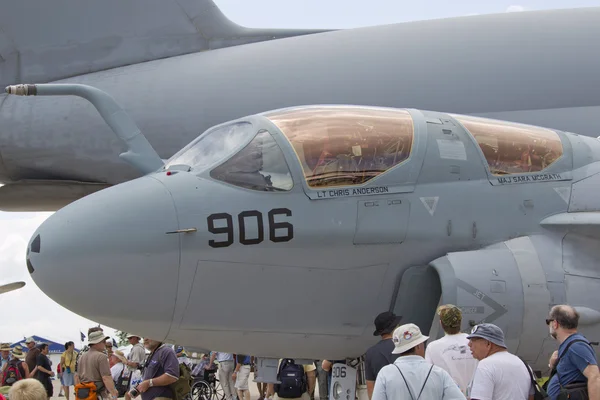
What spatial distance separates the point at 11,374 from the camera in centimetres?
1423

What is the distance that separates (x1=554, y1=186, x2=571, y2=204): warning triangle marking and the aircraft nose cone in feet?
10.1

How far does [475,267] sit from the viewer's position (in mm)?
5996

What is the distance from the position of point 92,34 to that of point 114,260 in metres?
9.08

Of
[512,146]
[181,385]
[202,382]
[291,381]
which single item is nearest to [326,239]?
[512,146]

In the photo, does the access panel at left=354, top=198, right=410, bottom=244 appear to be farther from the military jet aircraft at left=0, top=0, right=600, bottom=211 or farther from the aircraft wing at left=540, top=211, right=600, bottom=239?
the military jet aircraft at left=0, top=0, right=600, bottom=211

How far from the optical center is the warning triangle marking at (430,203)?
632 centimetres

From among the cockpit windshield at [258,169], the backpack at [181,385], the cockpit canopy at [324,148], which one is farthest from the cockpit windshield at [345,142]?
the backpack at [181,385]

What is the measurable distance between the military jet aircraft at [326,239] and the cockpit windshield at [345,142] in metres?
0.01

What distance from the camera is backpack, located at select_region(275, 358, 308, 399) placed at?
11023 mm

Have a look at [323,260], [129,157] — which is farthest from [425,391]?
[129,157]

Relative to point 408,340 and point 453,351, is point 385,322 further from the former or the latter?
point 408,340

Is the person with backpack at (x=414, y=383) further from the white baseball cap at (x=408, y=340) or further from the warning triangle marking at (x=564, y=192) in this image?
the warning triangle marking at (x=564, y=192)

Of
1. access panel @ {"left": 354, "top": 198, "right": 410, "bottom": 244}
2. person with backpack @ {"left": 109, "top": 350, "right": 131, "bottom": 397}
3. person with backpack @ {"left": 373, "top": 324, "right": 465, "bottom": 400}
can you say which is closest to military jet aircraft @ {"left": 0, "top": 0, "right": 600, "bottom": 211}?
person with backpack @ {"left": 109, "top": 350, "right": 131, "bottom": 397}

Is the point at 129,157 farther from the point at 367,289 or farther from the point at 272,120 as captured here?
the point at 367,289
